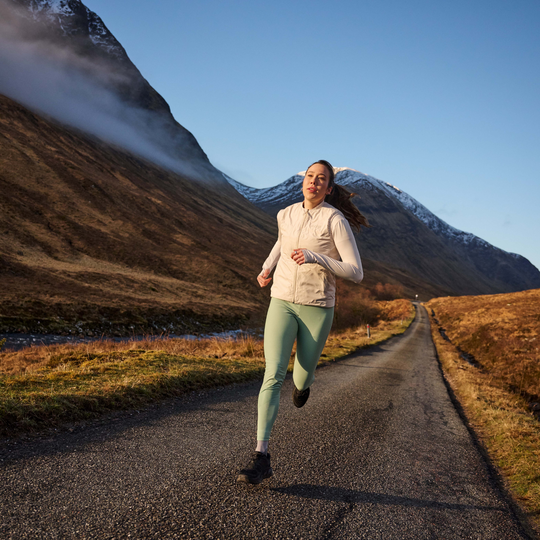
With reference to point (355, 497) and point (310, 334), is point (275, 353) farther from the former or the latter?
point (355, 497)

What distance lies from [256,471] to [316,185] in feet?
8.79

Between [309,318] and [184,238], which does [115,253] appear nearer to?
[184,238]

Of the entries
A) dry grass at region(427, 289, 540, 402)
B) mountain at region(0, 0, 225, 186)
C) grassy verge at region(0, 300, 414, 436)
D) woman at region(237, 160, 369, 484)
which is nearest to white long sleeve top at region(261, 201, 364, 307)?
woman at region(237, 160, 369, 484)

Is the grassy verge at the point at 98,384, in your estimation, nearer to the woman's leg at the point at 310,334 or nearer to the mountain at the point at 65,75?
the woman's leg at the point at 310,334

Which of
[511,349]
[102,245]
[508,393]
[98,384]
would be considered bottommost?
[102,245]

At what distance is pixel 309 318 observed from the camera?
11.8 feet

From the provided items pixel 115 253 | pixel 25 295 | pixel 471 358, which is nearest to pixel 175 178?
pixel 115 253

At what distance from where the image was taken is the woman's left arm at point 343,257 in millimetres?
3316

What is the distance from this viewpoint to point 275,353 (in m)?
3.59

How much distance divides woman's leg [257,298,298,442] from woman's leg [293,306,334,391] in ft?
0.29

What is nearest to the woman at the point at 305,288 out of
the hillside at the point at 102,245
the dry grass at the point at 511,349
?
the dry grass at the point at 511,349

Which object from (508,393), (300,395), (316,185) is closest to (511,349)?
(508,393)

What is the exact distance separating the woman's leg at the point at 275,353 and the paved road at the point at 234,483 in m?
0.65

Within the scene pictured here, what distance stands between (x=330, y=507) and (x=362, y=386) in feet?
22.6
